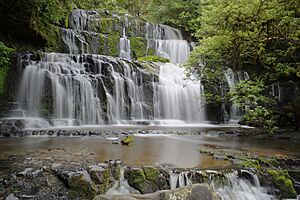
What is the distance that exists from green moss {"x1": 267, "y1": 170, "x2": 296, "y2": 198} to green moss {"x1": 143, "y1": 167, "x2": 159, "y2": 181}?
199 centimetres

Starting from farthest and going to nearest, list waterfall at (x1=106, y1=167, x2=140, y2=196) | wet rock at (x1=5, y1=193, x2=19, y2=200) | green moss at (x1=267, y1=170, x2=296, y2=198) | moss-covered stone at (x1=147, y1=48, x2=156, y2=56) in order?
moss-covered stone at (x1=147, y1=48, x2=156, y2=56)
green moss at (x1=267, y1=170, x2=296, y2=198)
waterfall at (x1=106, y1=167, x2=140, y2=196)
wet rock at (x1=5, y1=193, x2=19, y2=200)

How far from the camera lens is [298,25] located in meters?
6.77

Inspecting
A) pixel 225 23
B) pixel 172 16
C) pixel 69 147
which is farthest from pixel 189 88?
pixel 172 16

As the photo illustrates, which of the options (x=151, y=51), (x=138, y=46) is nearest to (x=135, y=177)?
(x=138, y=46)

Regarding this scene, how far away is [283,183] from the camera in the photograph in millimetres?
4645

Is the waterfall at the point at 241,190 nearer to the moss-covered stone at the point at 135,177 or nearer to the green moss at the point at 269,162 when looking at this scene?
the green moss at the point at 269,162

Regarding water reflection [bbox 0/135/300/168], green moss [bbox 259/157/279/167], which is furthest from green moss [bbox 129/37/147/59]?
green moss [bbox 259/157/279/167]

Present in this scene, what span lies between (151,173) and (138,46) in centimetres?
1550

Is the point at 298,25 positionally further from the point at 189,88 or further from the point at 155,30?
the point at 155,30

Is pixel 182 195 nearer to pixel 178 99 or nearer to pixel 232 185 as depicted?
pixel 232 185

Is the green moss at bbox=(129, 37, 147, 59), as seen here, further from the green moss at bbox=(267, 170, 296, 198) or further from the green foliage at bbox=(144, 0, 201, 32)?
the green moss at bbox=(267, 170, 296, 198)

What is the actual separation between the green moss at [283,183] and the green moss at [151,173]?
6.53ft

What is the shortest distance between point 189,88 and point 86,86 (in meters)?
5.24

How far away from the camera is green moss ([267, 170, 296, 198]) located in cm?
459
